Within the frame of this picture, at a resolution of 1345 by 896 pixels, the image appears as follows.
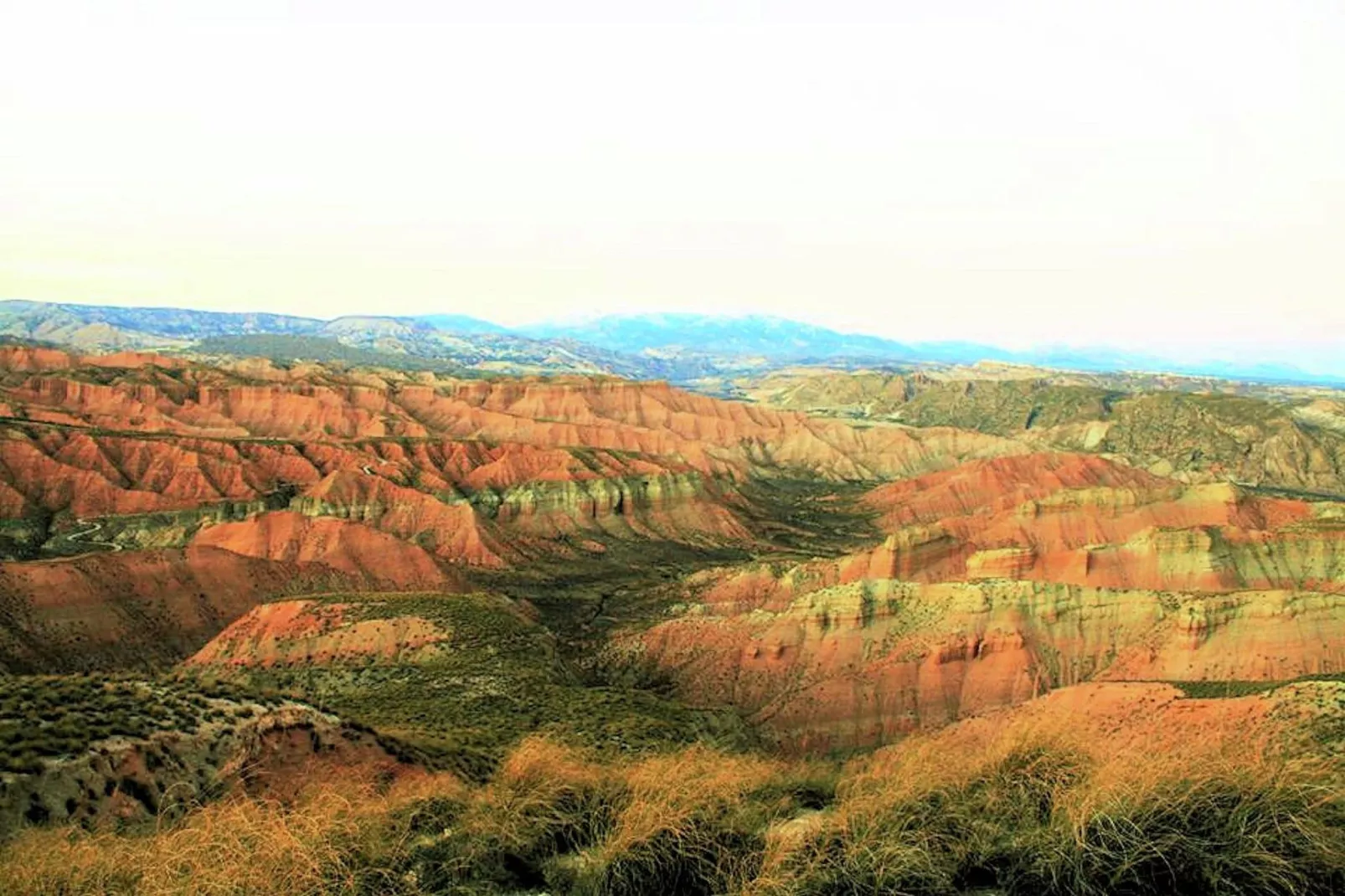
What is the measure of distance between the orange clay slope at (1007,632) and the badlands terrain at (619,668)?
21cm

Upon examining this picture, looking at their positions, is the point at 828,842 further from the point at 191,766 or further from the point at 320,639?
the point at 320,639

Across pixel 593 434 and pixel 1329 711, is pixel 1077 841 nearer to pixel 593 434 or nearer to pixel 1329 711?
pixel 1329 711

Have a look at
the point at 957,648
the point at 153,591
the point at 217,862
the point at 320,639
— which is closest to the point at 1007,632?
the point at 957,648

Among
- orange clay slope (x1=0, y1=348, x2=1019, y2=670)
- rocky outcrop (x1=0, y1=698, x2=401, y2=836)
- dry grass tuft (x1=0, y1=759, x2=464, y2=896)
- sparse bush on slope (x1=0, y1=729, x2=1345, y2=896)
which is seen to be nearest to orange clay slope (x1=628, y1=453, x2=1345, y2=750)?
rocky outcrop (x1=0, y1=698, x2=401, y2=836)

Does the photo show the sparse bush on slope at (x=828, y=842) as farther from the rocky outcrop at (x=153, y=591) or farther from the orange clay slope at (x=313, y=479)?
the orange clay slope at (x=313, y=479)

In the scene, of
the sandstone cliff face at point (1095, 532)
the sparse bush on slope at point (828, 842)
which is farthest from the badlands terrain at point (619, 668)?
the sandstone cliff face at point (1095, 532)

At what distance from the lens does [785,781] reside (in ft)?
41.0

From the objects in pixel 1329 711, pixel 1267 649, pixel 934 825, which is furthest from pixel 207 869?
pixel 1267 649

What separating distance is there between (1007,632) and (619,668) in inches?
840

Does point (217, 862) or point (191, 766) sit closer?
point (217, 862)

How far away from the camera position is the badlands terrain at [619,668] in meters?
8.52

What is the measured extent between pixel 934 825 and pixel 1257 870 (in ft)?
9.34

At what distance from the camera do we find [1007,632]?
144 ft

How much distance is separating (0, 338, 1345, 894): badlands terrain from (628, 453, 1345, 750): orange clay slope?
21cm
